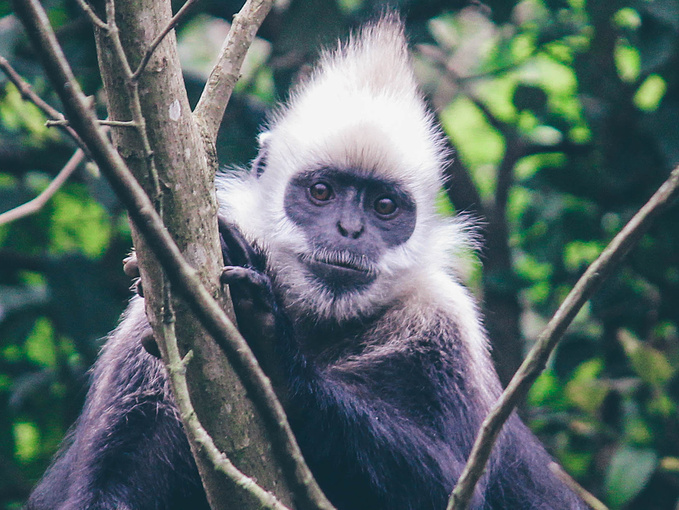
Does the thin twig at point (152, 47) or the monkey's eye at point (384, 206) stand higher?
the thin twig at point (152, 47)

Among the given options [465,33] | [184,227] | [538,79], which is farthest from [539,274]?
[184,227]

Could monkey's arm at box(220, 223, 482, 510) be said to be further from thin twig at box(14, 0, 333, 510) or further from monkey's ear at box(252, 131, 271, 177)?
monkey's ear at box(252, 131, 271, 177)

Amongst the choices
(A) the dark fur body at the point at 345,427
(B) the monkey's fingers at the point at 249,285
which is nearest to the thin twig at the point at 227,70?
(B) the monkey's fingers at the point at 249,285

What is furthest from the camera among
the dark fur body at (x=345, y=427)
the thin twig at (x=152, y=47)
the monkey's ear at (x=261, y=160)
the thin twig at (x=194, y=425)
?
the monkey's ear at (x=261, y=160)

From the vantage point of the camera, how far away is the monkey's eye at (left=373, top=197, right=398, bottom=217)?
12.6 feet

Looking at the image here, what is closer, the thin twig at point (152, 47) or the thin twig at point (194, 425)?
the thin twig at point (194, 425)

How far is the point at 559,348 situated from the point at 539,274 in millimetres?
686

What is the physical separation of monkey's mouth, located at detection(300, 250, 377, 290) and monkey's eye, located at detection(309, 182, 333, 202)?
339 mm

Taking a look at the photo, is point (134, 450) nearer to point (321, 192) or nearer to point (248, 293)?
point (248, 293)

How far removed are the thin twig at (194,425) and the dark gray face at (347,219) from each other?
5.11ft

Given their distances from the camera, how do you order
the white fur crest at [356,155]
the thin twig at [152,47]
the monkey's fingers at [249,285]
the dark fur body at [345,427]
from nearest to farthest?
the thin twig at [152,47], the monkey's fingers at [249,285], the dark fur body at [345,427], the white fur crest at [356,155]

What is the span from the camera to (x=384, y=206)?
3857mm

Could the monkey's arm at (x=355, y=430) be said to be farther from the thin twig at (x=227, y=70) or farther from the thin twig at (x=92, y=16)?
the thin twig at (x=92, y=16)

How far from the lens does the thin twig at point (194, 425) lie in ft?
6.25
